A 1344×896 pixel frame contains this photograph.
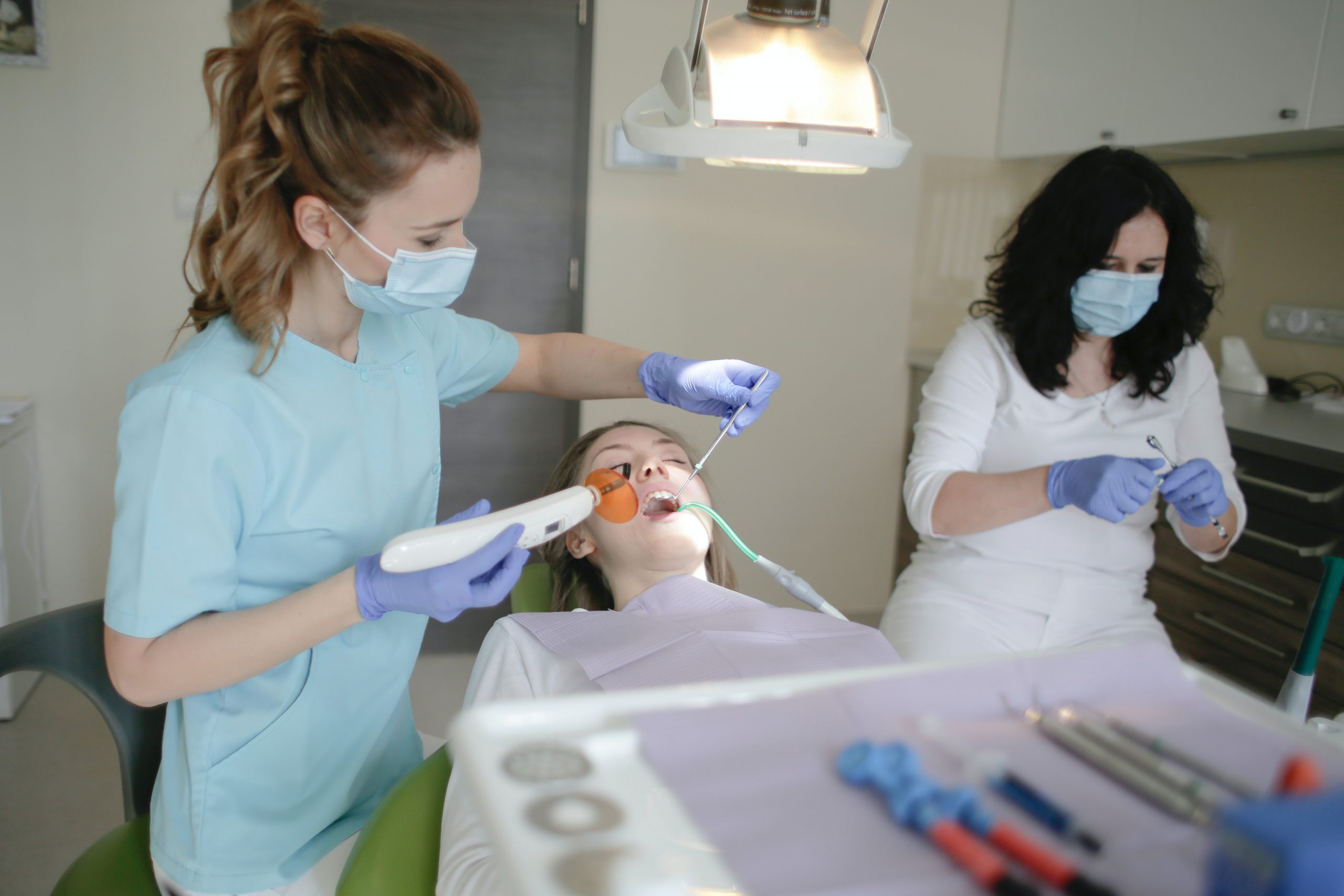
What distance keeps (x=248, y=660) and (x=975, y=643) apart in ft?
3.81

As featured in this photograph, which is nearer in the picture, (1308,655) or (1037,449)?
(1308,655)

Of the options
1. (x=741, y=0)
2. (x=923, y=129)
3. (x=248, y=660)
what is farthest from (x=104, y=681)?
(x=923, y=129)

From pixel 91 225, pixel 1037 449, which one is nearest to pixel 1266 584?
pixel 1037 449

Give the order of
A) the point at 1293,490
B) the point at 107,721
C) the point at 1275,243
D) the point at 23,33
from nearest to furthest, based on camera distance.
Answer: the point at 107,721
the point at 1293,490
the point at 23,33
the point at 1275,243

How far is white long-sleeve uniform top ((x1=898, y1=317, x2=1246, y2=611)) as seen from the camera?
1.73 m

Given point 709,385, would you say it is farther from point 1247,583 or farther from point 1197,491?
Result: point 1247,583

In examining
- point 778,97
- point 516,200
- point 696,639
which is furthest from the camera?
point 516,200

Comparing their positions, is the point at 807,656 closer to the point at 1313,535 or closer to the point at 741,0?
the point at 1313,535

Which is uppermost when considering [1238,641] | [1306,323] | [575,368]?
[1306,323]

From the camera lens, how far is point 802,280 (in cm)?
319

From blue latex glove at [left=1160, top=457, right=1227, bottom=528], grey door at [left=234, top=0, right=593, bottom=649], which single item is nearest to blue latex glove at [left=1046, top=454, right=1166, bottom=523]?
blue latex glove at [left=1160, top=457, right=1227, bottom=528]

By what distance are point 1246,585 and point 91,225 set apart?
312 centimetres

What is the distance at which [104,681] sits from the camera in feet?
3.95

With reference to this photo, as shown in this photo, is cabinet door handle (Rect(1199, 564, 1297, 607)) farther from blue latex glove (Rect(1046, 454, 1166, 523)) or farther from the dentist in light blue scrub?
the dentist in light blue scrub
